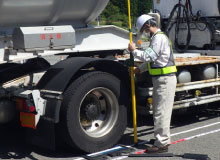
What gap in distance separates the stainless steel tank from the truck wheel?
877mm

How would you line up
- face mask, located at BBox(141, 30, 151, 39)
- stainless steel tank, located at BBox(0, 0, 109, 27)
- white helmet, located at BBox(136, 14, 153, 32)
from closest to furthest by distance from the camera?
stainless steel tank, located at BBox(0, 0, 109, 27), white helmet, located at BBox(136, 14, 153, 32), face mask, located at BBox(141, 30, 151, 39)

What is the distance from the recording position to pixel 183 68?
704 cm

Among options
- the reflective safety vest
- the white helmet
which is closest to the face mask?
the white helmet

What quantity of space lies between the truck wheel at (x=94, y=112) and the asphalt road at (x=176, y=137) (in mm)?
318

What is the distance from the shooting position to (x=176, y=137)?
656cm

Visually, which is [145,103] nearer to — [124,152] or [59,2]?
[124,152]

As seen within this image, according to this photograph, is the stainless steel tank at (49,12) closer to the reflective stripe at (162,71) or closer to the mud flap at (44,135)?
the reflective stripe at (162,71)

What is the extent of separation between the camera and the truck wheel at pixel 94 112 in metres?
5.32

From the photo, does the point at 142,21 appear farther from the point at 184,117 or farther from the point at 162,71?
the point at 184,117

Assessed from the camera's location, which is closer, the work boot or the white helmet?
the work boot

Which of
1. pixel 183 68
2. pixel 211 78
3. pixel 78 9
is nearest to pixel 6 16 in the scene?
pixel 78 9

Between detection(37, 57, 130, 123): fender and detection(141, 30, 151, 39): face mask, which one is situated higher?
detection(141, 30, 151, 39): face mask

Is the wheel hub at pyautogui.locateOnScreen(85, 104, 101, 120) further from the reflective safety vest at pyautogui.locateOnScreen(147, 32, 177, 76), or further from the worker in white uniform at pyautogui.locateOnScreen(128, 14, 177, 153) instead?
the reflective safety vest at pyautogui.locateOnScreen(147, 32, 177, 76)

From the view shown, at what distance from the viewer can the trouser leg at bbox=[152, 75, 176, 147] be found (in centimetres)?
573
